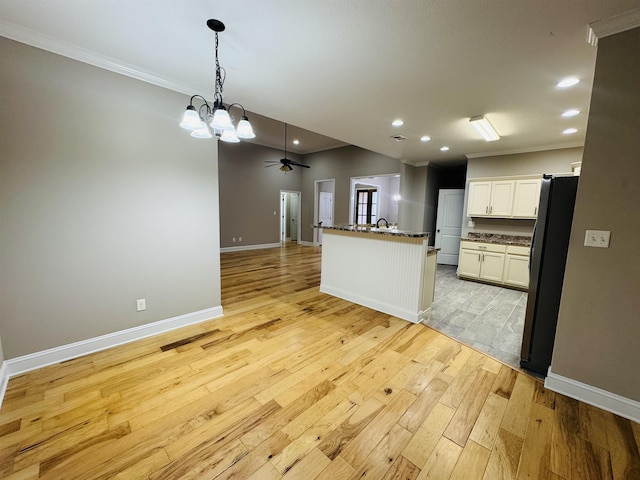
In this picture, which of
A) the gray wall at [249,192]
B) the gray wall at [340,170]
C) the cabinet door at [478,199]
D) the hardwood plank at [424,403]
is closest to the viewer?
the hardwood plank at [424,403]

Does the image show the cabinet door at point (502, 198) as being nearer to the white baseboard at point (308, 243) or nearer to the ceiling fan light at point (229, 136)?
the ceiling fan light at point (229, 136)

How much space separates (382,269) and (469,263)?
2.75 metres

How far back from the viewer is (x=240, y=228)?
7660 mm

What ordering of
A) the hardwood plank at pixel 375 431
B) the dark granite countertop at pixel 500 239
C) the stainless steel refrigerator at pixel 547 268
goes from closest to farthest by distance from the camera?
1. the hardwood plank at pixel 375 431
2. the stainless steel refrigerator at pixel 547 268
3. the dark granite countertop at pixel 500 239

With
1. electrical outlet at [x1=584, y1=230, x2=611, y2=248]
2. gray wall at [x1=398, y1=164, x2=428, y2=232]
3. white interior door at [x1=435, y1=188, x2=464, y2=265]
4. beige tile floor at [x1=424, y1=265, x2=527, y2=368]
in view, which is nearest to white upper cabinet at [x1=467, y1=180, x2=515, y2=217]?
white interior door at [x1=435, y1=188, x2=464, y2=265]

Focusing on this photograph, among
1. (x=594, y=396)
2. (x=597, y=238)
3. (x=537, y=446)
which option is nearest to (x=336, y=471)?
(x=537, y=446)

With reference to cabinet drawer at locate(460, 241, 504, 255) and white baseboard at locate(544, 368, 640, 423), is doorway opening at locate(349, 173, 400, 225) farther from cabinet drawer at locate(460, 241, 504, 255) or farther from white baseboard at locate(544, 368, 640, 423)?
white baseboard at locate(544, 368, 640, 423)

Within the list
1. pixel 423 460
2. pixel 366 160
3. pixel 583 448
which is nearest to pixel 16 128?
pixel 423 460

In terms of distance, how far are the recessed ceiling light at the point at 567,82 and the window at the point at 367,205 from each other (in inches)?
308

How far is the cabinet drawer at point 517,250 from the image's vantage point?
444 centimetres

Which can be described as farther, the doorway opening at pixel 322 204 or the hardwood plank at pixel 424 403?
the doorway opening at pixel 322 204

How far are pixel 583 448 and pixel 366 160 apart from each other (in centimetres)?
677

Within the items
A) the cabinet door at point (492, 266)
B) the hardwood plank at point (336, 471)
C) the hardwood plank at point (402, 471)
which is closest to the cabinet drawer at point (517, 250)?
the cabinet door at point (492, 266)

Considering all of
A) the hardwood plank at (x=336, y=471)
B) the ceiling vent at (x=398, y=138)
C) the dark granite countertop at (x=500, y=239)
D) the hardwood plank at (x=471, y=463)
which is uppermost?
the ceiling vent at (x=398, y=138)
